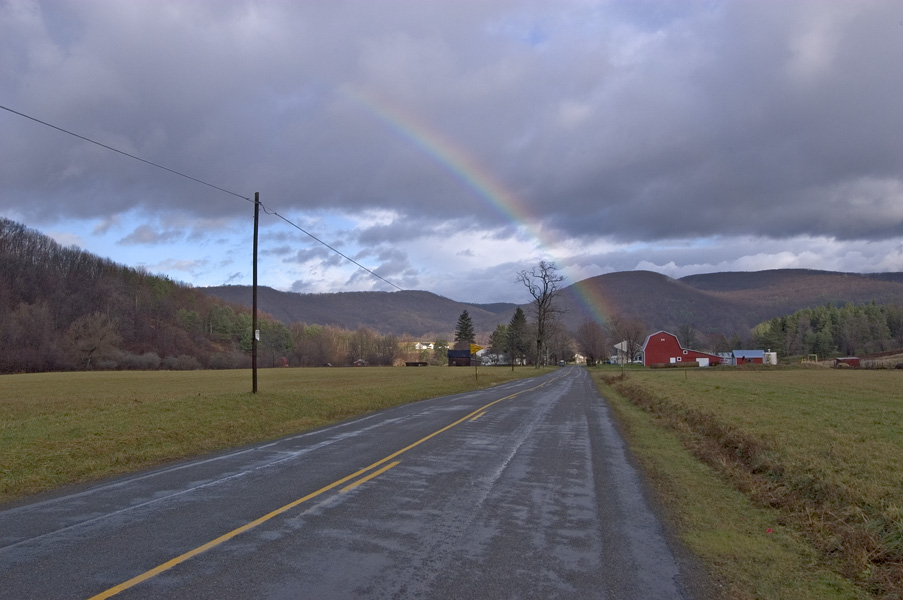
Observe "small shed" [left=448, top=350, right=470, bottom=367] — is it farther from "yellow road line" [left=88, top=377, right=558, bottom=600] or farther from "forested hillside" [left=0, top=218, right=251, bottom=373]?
"yellow road line" [left=88, top=377, right=558, bottom=600]

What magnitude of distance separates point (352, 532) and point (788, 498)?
620 cm

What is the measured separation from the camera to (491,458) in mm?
11328

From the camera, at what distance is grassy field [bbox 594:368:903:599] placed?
538cm

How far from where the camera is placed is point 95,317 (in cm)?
10438

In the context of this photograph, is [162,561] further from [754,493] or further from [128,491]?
[754,493]

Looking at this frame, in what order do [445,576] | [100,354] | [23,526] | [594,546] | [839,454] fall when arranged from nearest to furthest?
[445,576] → [594,546] → [23,526] → [839,454] → [100,354]

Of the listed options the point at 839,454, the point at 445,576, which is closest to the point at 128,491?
the point at 445,576

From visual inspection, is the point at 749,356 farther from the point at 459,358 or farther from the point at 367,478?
the point at 367,478

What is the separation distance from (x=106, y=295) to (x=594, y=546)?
5434 inches

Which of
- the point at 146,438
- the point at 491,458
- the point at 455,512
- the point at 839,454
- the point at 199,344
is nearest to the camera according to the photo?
the point at 455,512

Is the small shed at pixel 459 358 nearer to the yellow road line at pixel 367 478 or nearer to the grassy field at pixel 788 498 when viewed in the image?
the grassy field at pixel 788 498

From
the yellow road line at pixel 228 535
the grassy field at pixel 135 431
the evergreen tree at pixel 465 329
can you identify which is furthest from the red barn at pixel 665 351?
the yellow road line at pixel 228 535

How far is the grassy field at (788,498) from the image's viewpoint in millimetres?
5383

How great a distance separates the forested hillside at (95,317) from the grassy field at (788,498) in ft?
329
